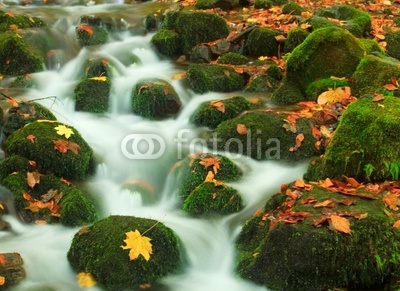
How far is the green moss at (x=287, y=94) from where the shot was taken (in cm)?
810

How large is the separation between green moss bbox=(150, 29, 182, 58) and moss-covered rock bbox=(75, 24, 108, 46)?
1.22m

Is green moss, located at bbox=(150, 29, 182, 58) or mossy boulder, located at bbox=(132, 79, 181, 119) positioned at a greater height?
green moss, located at bbox=(150, 29, 182, 58)

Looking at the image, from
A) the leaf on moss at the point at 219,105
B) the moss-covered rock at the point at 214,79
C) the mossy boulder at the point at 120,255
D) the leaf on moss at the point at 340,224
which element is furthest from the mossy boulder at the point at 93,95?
the leaf on moss at the point at 340,224

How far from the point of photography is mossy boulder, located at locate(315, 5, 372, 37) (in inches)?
389

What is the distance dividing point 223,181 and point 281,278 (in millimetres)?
1914

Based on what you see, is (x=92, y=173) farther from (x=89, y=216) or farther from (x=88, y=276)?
(x=88, y=276)

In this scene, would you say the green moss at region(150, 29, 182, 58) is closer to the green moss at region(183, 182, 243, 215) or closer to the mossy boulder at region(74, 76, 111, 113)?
the mossy boulder at region(74, 76, 111, 113)

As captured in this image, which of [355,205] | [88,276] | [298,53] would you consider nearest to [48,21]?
[298,53]

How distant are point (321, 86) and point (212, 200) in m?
3.11

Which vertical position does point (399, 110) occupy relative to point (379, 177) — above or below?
above

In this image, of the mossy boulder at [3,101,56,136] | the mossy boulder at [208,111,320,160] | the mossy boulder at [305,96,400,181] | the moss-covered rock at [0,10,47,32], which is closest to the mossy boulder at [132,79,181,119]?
the mossy boulder at [208,111,320,160]

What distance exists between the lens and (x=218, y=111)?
7.62 meters

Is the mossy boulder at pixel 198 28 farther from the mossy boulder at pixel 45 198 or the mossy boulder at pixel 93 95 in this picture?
the mossy boulder at pixel 45 198

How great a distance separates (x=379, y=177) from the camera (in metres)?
5.39
